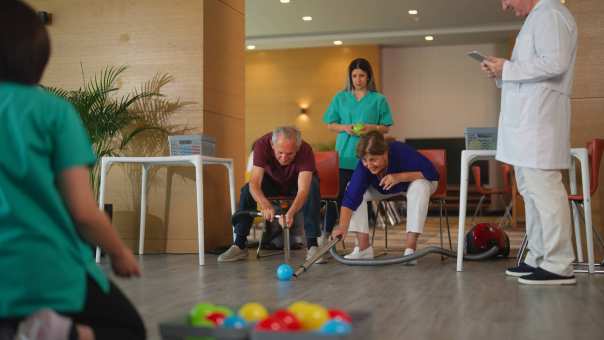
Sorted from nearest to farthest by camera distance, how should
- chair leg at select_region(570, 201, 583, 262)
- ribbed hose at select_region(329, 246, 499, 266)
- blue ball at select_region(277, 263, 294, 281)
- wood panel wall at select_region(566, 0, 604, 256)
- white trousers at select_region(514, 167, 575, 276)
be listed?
white trousers at select_region(514, 167, 575, 276), blue ball at select_region(277, 263, 294, 281), ribbed hose at select_region(329, 246, 499, 266), chair leg at select_region(570, 201, 583, 262), wood panel wall at select_region(566, 0, 604, 256)

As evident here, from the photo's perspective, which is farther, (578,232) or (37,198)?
(578,232)

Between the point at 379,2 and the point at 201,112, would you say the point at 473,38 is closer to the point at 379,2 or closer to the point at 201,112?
the point at 379,2

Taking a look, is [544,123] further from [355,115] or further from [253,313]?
[253,313]

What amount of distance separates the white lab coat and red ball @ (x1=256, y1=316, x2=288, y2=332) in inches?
81.4

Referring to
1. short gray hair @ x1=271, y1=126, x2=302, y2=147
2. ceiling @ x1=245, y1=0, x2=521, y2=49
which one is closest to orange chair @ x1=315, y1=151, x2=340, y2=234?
short gray hair @ x1=271, y1=126, x2=302, y2=147

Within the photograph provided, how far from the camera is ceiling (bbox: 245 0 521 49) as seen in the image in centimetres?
888

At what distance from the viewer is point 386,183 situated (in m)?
3.65

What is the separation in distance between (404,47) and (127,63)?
26.1 ft

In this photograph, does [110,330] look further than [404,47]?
No

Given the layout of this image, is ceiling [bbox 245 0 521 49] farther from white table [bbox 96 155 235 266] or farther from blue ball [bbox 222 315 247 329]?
blue ball [bbox 222 315 247 329]

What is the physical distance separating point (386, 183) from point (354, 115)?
3.24 feet

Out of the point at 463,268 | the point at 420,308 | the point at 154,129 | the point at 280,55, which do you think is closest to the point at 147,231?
the point at 154,129

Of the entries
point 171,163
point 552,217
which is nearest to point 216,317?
point 552,217

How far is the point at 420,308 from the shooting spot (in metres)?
2.29
